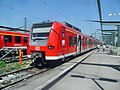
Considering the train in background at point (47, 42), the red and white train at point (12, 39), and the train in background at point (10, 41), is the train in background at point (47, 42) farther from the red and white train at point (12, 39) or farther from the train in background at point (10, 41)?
the red and white train at point (12, 39)

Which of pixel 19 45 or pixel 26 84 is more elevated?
pixel 19 45

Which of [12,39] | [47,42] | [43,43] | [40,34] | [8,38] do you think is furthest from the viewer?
[12,39]

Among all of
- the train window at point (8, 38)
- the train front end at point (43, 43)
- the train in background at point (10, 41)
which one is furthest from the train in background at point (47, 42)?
the train window at point (8, 38)

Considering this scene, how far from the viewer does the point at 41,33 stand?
1320 cm

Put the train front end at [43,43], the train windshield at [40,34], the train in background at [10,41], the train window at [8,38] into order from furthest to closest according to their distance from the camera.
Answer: the train window at [8,38] → the train in background at [10,41] → the train windshield at [40,34] → the train front end at [43,43]

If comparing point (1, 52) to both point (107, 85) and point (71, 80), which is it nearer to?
point (71, 80)

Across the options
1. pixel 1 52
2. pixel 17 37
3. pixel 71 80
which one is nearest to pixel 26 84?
pixel 71 80

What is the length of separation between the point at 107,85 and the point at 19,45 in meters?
18.2

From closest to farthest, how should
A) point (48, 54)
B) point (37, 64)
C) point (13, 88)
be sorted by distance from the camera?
point (13, 88) < point (48, 54) < point (37, 64)

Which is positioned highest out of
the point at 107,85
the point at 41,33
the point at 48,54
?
the point at 41,33

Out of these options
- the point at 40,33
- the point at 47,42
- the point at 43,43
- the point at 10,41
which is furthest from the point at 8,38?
the point at 47,42

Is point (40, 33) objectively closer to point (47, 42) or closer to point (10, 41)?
point (47, 42)

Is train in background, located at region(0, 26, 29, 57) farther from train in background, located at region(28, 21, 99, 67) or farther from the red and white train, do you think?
train in background, located at region(28, 21, 99, 67)

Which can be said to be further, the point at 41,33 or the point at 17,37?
the point at 17,37
